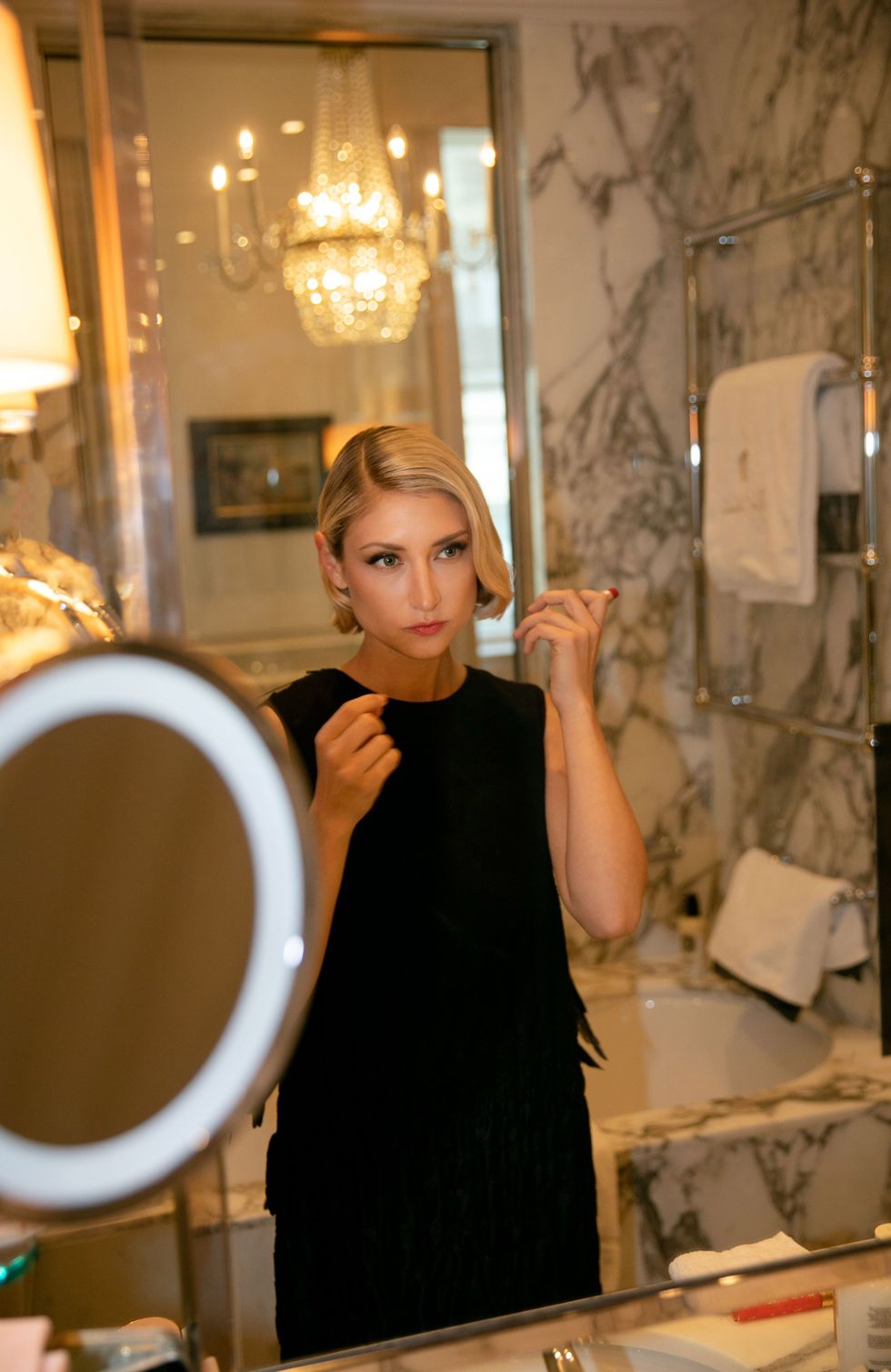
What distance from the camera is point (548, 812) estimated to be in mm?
767

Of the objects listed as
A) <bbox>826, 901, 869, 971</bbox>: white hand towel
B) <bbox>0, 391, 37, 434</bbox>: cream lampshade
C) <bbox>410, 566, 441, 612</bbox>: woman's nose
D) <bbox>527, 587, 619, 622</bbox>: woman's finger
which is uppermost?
<bbox>0, 391, 37, 434</bbox>: cream lampshade

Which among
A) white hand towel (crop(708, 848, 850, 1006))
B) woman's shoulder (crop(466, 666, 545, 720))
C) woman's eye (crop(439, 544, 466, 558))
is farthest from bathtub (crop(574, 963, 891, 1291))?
woman's eye (crop(439, 544, 466, 558))

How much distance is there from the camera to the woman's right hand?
2.31 feet

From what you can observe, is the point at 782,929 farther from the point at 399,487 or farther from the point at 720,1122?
the point at 399,487

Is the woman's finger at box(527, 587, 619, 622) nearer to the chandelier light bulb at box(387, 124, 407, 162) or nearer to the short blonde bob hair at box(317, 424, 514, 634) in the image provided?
the short blonde bob hair at box(317, 424, 514, 634)

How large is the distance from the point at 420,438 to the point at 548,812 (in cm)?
25

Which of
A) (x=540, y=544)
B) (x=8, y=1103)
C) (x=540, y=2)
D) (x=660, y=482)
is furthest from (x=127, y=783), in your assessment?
(x=540, y=2)

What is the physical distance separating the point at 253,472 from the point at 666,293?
1.28 ft

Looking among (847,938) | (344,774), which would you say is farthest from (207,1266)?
(847,938)

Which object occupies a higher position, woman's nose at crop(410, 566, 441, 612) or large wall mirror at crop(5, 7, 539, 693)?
large wall mirror at crop(5, 7, 539, 693)

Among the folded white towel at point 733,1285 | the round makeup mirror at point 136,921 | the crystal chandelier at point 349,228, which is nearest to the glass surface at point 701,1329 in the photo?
the folded white towel at point 733,1285

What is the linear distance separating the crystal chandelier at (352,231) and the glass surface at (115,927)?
647 mm

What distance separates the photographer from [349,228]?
1.00 metres

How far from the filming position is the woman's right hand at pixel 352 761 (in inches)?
27.7
